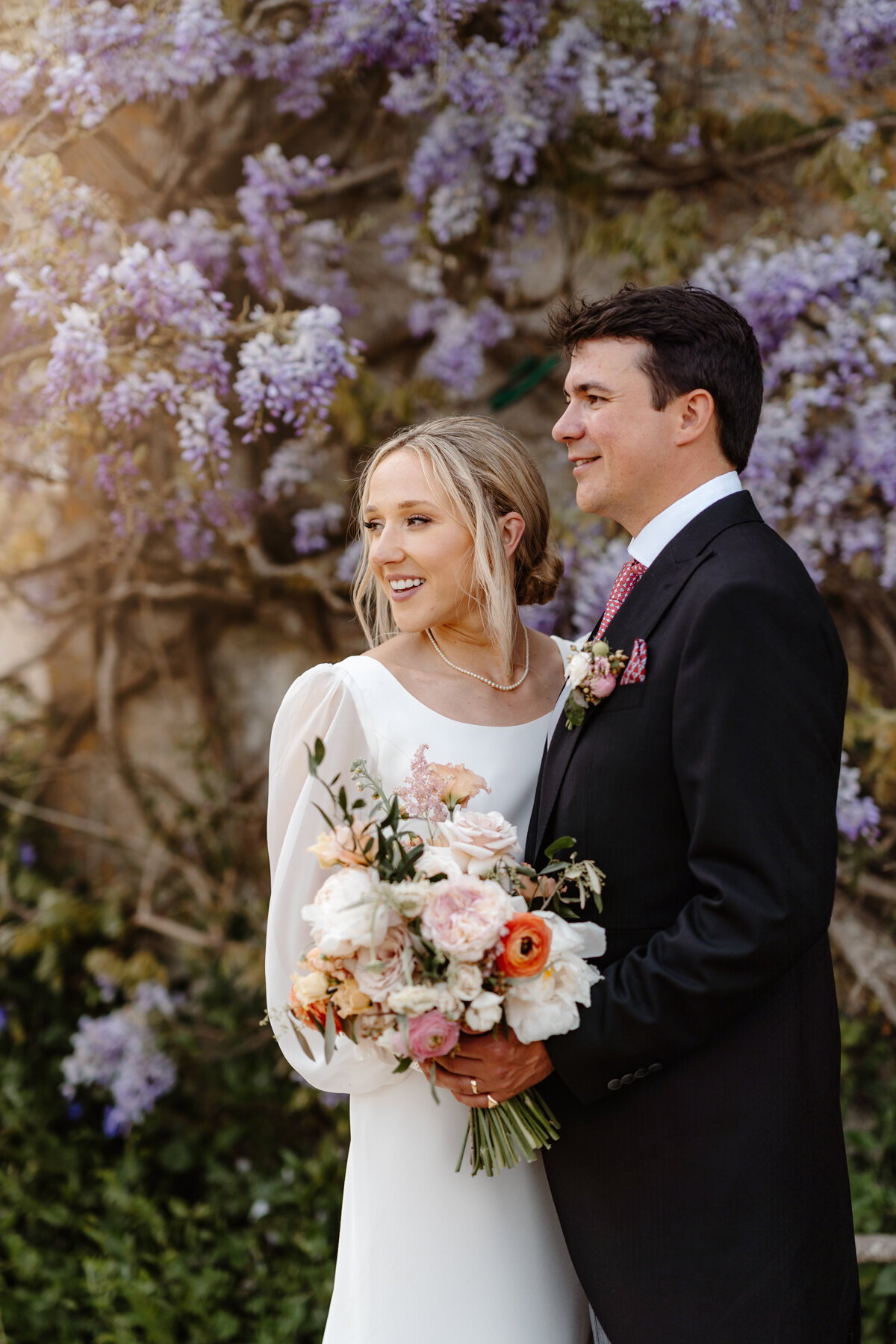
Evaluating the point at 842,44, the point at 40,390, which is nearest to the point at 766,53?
the point at 842,44

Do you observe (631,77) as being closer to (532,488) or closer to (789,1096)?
(532,488)

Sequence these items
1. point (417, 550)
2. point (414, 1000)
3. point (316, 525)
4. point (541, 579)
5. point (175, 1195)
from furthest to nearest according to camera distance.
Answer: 1. point (316, 525)
2. point (175, 1195)
3. point (541, 579)
4. point (417, 550)
5. point (414, 1000)

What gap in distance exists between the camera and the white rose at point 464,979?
1461 mm

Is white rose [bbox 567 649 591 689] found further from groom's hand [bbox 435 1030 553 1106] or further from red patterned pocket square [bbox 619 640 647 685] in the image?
groom's hand [bbox 435 1030 553 1106]

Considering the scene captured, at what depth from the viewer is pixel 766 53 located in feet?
11.2

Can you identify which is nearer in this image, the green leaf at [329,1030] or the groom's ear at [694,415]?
the green leaf at [329,1030]

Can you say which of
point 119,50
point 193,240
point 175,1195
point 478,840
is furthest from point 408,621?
point 175,1195

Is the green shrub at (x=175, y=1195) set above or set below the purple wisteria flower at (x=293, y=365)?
below

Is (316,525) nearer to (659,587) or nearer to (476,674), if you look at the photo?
(476,674)

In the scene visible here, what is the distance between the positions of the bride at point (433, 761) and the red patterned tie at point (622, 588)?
11.9 inches

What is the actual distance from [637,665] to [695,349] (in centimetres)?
56

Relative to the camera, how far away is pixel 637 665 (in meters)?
1.69

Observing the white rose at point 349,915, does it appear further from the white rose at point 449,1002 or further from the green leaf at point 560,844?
the green leaf at point 560,844

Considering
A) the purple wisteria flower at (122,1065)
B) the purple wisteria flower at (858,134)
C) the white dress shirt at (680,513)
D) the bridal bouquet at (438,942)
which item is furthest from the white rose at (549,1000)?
the purple wisteria flower at (858,134)
